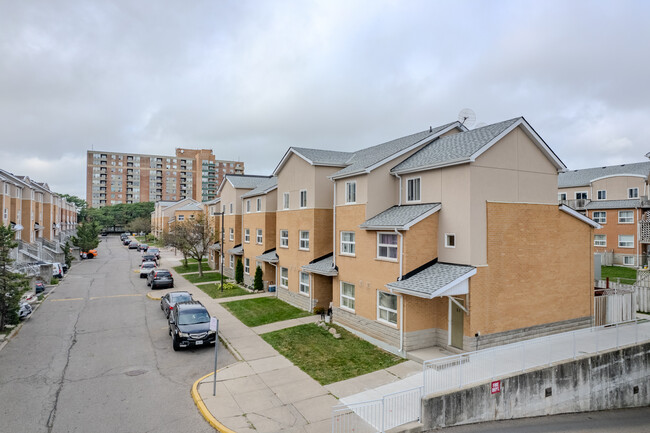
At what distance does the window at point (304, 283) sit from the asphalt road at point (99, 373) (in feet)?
23.9

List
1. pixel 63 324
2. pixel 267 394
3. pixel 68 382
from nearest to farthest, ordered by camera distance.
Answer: pixel 267 394, pixel 68 382, pixel 63 324

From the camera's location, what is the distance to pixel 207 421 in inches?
396

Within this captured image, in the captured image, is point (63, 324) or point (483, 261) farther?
point (63, 324)

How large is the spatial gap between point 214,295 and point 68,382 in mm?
15127

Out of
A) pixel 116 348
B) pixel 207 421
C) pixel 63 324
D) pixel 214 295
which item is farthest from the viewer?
pixel 214 295

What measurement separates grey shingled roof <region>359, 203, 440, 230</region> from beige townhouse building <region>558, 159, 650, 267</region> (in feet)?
97.4

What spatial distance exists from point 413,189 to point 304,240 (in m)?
8.38

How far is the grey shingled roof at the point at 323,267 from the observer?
19031 mm

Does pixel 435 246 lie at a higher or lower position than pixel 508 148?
lower

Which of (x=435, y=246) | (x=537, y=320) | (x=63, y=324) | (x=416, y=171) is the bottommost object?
(x=63, y=324)

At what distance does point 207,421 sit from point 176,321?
773 cm

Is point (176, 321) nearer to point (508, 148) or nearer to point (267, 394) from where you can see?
point (267, 394)

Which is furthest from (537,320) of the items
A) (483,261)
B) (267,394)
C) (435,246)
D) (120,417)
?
(120,417)

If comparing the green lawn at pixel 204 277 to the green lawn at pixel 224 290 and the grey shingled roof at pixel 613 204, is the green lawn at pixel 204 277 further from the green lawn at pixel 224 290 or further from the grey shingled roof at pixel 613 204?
the grey shingled roof at pixel 613 204
